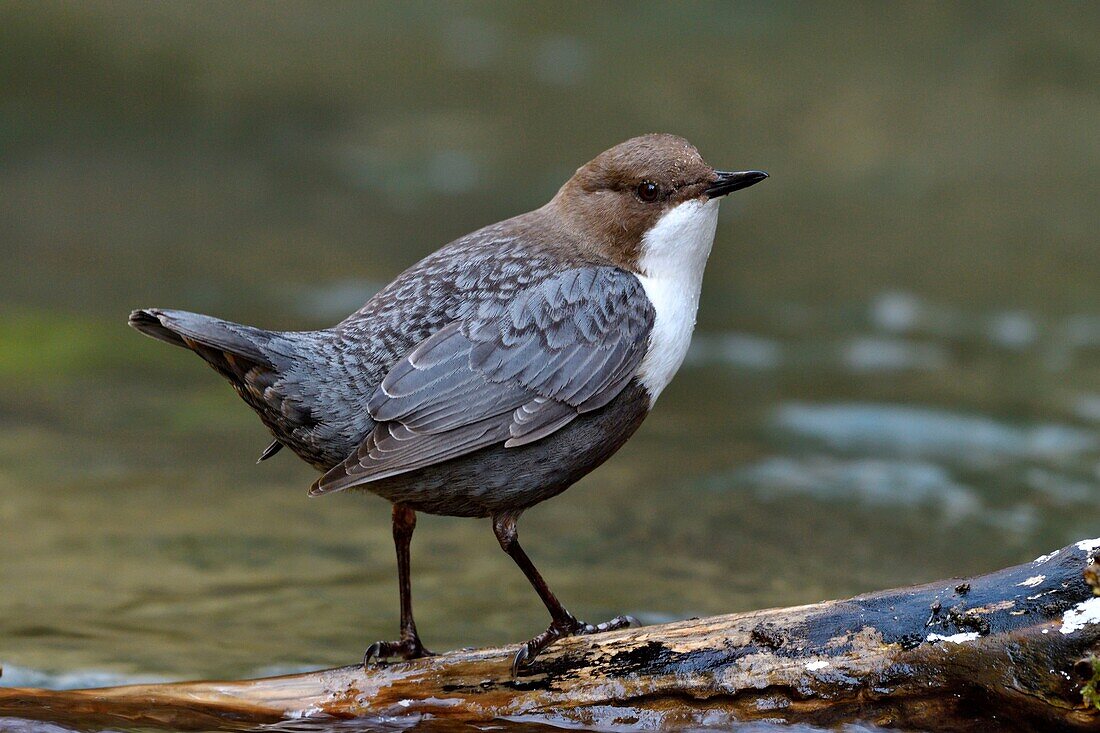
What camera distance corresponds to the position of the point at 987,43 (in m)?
12.8

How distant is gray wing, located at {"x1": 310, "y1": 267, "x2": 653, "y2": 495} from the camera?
3826 mm

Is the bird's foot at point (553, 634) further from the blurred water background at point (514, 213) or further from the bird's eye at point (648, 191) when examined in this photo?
the blurred water background at point (514, 213)

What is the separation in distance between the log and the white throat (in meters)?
0.89

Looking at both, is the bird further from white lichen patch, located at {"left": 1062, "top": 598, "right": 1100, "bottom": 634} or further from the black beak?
white lichen patch, located at {"left": 1062, "top": 598, "right": 1100, "bottom": 634}

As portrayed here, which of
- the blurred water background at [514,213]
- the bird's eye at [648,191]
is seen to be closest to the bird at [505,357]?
the bird's eye at [648,191]

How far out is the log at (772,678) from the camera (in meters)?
3.25

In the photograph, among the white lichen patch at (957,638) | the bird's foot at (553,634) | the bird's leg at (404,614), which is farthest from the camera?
the bird's leg at (404,614)

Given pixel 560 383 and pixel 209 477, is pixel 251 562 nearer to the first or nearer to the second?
pixel 209 477

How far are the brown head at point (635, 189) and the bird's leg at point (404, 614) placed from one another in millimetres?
1052

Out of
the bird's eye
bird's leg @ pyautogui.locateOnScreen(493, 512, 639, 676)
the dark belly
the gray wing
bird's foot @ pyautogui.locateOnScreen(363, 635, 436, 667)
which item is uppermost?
the bird's eye

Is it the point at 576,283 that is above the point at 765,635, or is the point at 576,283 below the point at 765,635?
above

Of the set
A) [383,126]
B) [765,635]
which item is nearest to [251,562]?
[765,635]

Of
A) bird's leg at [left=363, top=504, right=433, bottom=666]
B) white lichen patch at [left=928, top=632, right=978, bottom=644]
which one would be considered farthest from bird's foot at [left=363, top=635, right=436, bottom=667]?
white lichen patch at [left=928, top=632, right=978, bottom=644]

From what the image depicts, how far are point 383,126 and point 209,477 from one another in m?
6.18
